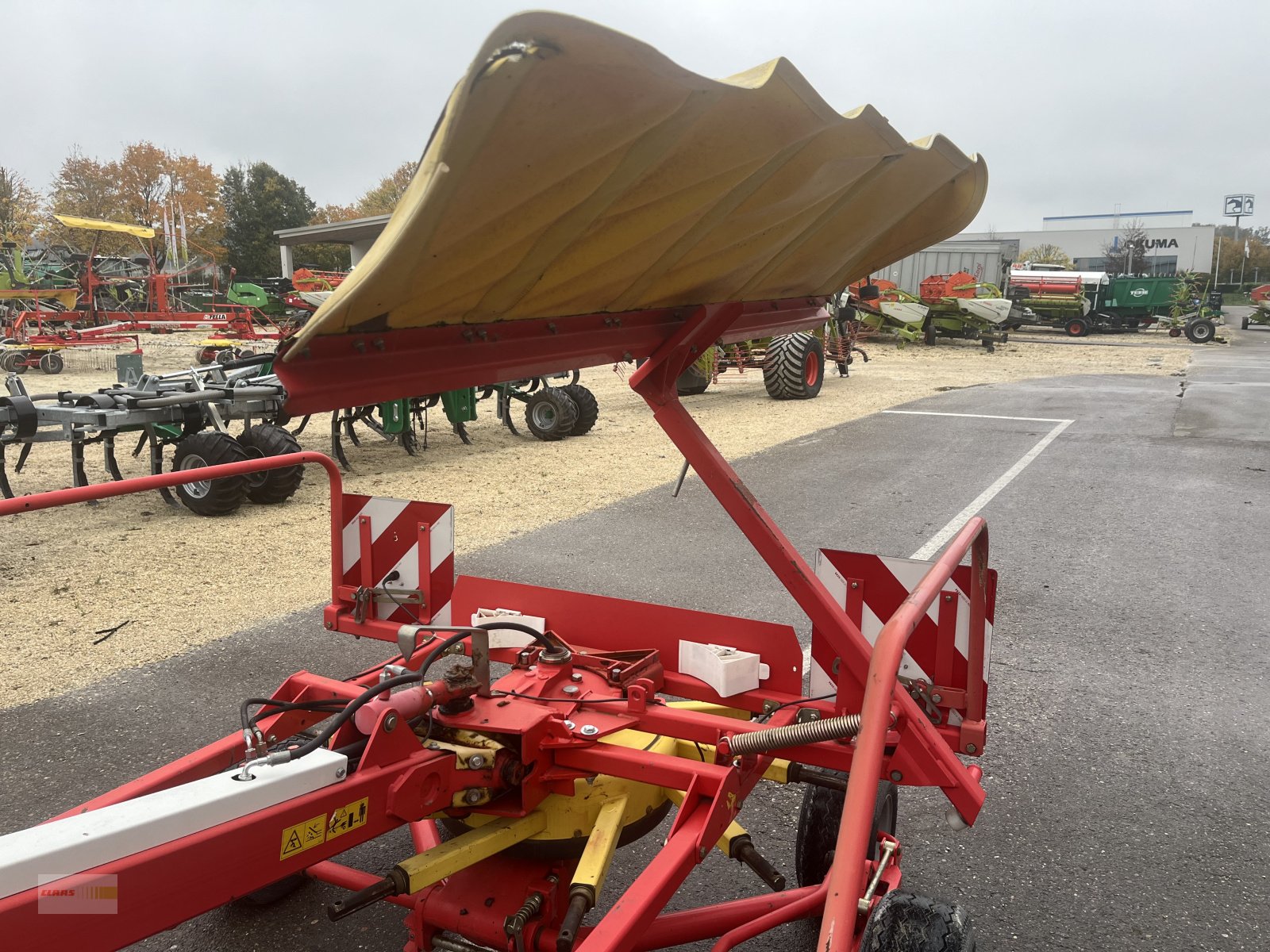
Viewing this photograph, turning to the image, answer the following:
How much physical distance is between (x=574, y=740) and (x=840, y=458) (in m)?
8.57

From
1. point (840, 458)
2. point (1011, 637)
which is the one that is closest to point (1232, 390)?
point (840, 458)

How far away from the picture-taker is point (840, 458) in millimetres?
10523

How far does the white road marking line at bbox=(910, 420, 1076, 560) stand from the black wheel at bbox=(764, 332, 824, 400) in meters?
4.54

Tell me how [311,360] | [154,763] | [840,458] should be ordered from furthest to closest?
[840,458], [154,763], [311,360]

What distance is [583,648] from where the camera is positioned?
305 cm

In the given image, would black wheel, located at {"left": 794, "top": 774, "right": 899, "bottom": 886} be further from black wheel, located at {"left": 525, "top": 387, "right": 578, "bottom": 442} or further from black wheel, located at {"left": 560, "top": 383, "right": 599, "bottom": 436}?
black wheel, located at {"left": 560, "top": 383, "right": 599, "bottom": 436}

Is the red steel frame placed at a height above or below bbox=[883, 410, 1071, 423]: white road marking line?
above

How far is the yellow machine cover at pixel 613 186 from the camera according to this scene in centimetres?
133

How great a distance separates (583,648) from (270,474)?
18.5 feet

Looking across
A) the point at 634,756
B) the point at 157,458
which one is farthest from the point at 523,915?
the point at 157,458

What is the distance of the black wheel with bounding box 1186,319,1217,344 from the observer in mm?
31359

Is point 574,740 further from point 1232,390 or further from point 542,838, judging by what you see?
point 1232,390

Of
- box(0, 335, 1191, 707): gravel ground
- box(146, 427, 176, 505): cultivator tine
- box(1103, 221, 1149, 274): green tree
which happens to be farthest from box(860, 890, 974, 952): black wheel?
box(1103, 221, 1149, 274): green tree

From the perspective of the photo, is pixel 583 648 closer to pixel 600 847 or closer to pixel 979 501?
pixel 600 847
